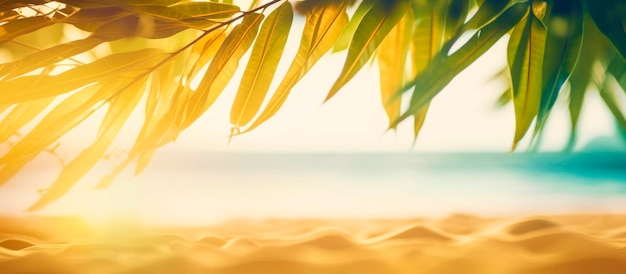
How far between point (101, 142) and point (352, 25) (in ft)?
1.12

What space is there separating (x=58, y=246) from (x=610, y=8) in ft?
2.37

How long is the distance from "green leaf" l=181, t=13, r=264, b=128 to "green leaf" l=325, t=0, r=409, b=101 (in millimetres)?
127

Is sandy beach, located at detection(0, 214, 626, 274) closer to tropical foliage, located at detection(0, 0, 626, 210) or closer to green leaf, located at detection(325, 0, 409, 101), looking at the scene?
tropical foliage, located at detection(0, 0, 626, 210)

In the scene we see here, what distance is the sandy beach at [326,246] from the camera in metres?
0.64

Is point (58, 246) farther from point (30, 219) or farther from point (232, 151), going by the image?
point (232, 151)

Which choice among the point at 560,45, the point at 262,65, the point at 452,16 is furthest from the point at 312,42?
the point at 560,45

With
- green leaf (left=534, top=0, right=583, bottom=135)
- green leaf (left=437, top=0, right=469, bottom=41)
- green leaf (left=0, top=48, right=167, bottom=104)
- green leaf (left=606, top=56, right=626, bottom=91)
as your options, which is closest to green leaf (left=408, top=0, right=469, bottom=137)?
green leaf (left=437, top=0, right=469, bottom=41)

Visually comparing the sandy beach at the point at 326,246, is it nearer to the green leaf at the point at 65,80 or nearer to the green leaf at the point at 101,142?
the green leaf at the point at 101,142

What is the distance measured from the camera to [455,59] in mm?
599

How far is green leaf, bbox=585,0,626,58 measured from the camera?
0.59 meters

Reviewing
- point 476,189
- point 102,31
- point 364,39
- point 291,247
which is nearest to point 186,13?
point 102,31

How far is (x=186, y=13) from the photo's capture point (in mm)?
615

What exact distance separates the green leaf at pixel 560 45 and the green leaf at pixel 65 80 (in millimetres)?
478

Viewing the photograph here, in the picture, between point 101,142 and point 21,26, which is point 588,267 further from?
point 21,26
